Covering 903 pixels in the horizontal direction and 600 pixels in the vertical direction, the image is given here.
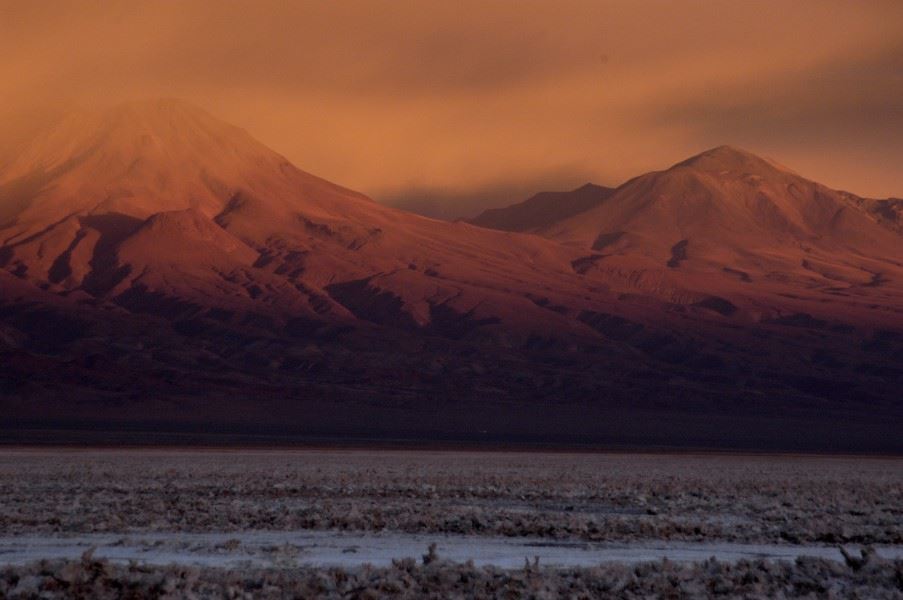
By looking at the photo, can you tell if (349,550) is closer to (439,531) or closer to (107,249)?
(439,531)

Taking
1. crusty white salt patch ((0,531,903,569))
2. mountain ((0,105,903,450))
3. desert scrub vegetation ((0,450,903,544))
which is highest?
mountain ((0,105,903,450))

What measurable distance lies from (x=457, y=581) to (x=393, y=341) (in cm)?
13386

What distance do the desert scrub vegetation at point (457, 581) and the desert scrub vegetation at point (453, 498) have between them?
4.93 metres

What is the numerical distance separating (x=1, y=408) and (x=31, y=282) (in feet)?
183

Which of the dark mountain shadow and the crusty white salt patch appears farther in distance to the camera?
the dark mountain shadow

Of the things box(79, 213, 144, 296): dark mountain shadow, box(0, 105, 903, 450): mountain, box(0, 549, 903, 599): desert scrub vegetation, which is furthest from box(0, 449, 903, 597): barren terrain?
box(79, 213, 144, 296): dark mountain shadow

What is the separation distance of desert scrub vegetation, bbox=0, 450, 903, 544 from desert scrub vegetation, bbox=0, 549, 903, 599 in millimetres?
4929

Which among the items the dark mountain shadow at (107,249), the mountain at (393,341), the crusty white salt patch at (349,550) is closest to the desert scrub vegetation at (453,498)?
the crusty white salt patch at (349,550)

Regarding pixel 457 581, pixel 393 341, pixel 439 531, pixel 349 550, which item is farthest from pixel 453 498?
pixel 393 341

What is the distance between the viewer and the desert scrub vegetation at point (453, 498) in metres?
21.3

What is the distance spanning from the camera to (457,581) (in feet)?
47.3

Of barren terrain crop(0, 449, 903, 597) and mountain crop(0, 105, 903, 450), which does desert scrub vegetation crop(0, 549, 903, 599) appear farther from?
mountain crop(0, 105, 903, 450)

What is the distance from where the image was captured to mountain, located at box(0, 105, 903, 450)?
10738cm

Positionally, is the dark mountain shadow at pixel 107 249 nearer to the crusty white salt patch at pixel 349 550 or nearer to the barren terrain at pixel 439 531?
the barren terrain at pixel 439 531
